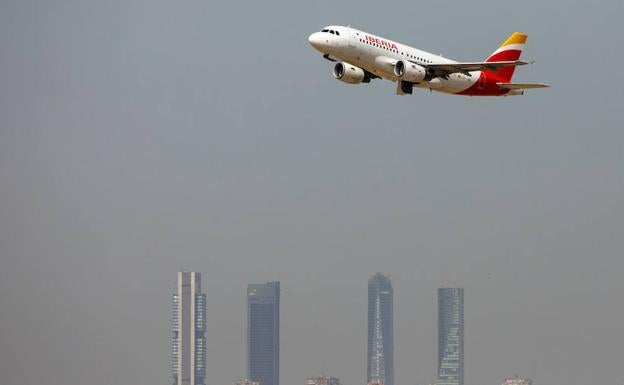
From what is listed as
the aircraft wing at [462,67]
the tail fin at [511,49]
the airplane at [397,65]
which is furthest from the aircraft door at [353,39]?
the tail fin at [511,49]

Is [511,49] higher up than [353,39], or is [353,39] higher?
[511,49]

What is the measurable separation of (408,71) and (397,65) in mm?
925

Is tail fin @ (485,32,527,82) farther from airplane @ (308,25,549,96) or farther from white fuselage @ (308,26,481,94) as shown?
white fuselage @ (308,26,481,94)

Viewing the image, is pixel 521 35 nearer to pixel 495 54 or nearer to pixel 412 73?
pixel 495 54

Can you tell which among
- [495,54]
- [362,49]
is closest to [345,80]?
[362,49]

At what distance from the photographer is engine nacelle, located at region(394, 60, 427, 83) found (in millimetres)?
109062

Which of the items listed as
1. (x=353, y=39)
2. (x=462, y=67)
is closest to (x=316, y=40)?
(x=353, y=39)

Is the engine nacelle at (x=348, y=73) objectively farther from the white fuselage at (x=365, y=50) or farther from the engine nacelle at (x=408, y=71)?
the engine nacelle at (x=408, y=71)

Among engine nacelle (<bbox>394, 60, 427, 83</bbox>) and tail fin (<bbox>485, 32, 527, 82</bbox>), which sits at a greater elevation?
tail fin (<bbox>485, 32, 527, 82</bbox>)

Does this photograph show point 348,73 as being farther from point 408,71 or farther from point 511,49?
point 511,49

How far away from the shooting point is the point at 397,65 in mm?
109500

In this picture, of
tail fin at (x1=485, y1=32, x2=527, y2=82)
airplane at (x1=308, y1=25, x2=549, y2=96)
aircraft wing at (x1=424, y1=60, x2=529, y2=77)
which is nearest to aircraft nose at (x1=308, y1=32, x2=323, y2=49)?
airplane at (x1=308, y1=25, x2=549, y2=96)

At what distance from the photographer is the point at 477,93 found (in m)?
117

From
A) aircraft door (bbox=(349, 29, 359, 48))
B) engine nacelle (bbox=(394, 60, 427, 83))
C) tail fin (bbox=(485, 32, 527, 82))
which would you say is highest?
tail fin (bbox=(485, 32, 527, 82))
